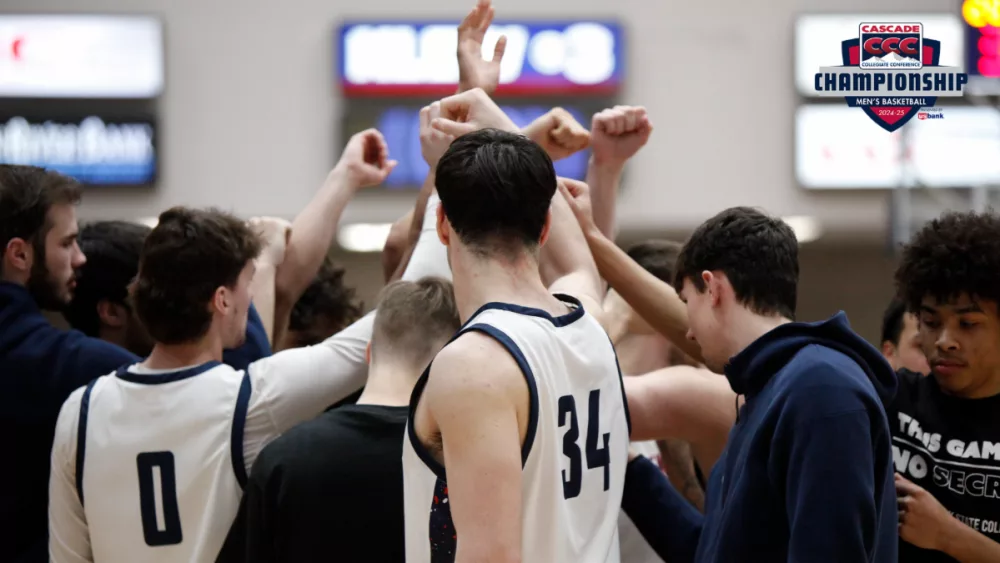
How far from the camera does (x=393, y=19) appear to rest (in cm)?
997

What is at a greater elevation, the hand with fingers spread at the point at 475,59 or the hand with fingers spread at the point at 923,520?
the hand with fingers spread at the point at 475,59

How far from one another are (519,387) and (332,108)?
842 cm

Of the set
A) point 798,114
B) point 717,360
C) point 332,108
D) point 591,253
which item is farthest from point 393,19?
point 717,360

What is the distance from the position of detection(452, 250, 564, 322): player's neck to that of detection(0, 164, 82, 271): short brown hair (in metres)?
1.54

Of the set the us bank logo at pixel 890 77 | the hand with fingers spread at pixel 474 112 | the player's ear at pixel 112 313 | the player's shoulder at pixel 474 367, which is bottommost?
the player's ear at pixel 112 313

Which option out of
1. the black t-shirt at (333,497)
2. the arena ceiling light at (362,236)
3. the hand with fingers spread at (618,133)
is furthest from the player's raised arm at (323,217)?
the arena ceiling light at (362,236)

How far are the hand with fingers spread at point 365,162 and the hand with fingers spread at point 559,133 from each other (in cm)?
71

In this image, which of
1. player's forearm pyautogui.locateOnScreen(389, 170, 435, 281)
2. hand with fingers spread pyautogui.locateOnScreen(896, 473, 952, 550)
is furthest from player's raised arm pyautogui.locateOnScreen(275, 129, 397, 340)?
hand with fingers spread pyautogui.locateOnScreen(896, 473, 952, 550)

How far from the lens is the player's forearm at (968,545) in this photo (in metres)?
2.52

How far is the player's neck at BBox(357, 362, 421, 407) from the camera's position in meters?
2.65

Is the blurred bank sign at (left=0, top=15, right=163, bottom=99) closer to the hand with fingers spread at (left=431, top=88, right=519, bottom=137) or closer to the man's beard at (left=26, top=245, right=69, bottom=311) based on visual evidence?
the man's beard at (left=26, top=245, right=69, bottom=311)

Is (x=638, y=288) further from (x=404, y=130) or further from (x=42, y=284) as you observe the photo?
(x=404, y=130)

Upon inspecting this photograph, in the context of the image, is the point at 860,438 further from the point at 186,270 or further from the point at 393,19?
the point at 393,19

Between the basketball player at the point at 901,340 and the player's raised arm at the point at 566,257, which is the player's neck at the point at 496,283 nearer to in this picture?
the player's raised arm at the point at 566,257
